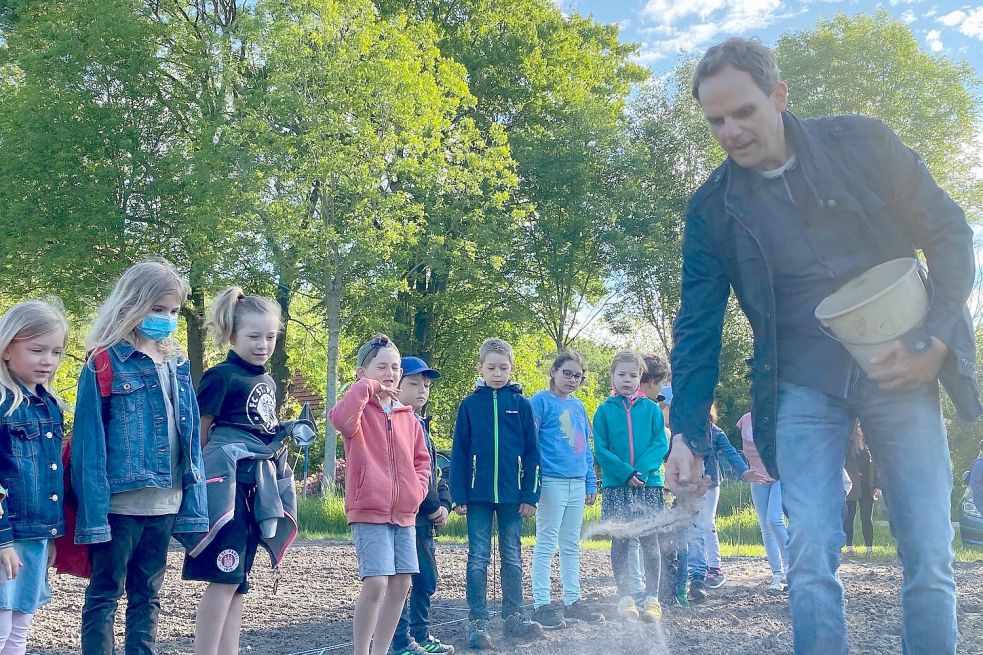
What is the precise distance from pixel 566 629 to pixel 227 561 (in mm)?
2727

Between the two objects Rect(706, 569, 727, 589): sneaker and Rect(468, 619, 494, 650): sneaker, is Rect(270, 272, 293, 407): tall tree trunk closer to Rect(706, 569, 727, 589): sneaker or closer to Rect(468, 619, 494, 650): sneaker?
Rect(706, 569, 727, 589): sneaker

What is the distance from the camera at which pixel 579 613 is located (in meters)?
6.67

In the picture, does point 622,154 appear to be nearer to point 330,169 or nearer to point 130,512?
point 330,169

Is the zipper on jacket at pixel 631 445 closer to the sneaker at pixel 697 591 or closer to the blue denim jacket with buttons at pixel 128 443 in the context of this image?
the sneaker at pixel 697 591

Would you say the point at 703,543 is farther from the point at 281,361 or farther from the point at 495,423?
the point at 281,361

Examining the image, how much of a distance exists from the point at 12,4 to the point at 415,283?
12695 mm

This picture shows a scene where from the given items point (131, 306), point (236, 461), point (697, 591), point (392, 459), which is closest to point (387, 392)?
point (392, 459)

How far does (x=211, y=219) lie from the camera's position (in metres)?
19.4

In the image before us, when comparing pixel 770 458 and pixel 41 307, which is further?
pixel 41 307

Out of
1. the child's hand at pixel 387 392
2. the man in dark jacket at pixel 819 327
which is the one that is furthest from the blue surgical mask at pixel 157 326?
the man in dark jacket at pixel 819 327

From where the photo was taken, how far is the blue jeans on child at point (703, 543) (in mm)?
7863

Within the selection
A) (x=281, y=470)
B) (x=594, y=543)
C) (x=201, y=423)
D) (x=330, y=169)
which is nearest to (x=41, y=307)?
(x=201, y=423)

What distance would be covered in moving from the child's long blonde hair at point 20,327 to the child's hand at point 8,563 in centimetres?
57

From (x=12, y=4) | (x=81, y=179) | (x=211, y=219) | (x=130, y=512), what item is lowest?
(x=130, y=512)
